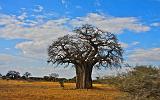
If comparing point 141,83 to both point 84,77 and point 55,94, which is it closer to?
point 55,94

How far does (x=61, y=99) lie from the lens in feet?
103

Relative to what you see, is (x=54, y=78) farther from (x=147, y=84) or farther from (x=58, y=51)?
(x=147, y=84)

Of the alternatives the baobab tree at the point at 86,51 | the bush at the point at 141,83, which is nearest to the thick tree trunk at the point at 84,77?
the baobab tree at the point at 86,51

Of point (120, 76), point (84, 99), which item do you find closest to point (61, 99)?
point (84, 99)

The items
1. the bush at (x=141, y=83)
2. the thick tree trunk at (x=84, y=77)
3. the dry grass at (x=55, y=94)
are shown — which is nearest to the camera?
the bush at (x=141, y=83)

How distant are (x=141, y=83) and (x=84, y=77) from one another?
44.7m

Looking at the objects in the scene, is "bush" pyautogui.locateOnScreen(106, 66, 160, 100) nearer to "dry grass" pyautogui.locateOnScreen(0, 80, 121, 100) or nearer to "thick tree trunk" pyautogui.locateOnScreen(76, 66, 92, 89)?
"dry grass" pyautogui.locateOnScreen(0, 80, 121, 100)

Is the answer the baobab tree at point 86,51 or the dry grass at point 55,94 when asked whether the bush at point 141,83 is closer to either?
the dry grass at point 55,94

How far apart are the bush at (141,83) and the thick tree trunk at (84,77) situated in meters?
43.1

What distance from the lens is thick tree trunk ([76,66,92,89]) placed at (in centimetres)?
5728

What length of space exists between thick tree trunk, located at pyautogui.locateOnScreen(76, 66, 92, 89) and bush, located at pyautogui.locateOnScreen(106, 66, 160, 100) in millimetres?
43092

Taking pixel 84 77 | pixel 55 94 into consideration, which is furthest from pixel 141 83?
pixel 84 77

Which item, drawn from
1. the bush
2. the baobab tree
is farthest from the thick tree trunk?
the bush

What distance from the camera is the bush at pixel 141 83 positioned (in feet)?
42.8
